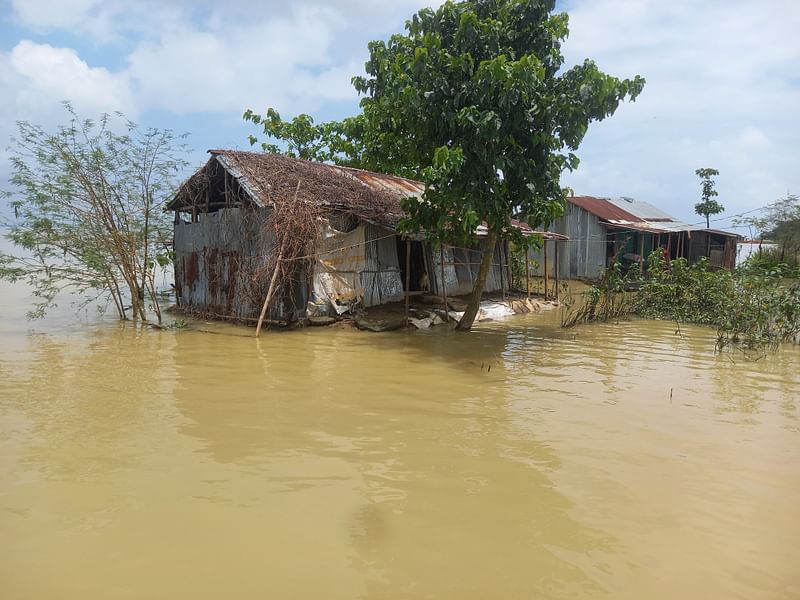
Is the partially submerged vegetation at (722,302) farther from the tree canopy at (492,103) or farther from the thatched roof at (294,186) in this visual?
the thatched roof at (294,186)

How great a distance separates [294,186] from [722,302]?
9.63 metres

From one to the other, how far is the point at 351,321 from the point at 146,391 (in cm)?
580

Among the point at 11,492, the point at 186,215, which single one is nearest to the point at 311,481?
the point at 11,492

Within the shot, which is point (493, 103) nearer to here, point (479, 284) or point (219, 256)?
point (479, 284)

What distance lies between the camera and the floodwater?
326 cm

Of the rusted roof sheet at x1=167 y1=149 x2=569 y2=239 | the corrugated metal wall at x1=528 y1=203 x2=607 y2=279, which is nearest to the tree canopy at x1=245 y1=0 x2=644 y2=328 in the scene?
the rusted roof sheet at x1=167 y1=149 x2=569 y2=239

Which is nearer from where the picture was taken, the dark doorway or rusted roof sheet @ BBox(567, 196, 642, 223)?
the dark doorway

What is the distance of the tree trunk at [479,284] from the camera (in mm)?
11945

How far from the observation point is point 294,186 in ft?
41.6

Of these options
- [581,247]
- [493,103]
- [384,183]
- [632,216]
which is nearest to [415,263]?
[384,183]

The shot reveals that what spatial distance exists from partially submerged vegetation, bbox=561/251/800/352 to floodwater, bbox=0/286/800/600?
9.30 ft

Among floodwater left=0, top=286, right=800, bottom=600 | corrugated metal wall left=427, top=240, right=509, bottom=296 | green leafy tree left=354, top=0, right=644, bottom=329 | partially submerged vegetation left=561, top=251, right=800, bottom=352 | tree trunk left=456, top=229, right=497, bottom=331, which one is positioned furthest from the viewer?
corrugated metal wall left=427, top=240, right=509, bottom=296

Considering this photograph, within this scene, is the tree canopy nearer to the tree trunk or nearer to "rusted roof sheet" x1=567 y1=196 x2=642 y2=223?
the tree trunk

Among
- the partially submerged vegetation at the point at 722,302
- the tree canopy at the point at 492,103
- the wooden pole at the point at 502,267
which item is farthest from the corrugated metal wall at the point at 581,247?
the tree canopy at the point at 492,103
